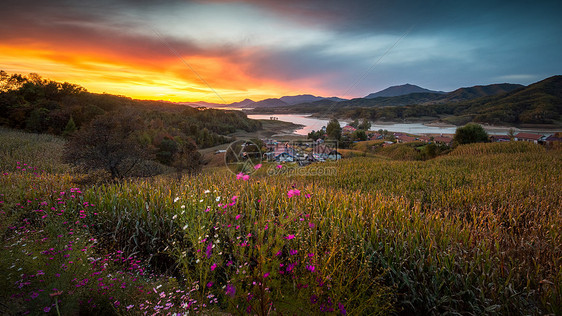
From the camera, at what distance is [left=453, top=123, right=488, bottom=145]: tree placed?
25547 mm

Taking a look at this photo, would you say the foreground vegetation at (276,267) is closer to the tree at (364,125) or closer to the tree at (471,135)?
the tree at (471,135)

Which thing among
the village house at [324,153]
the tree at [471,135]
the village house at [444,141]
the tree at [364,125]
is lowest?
the village house at [324,153]

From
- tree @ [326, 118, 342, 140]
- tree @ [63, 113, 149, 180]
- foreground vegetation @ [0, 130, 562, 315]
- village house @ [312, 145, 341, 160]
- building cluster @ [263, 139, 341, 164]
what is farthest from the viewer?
tree @ [326, 118, 342, 140]

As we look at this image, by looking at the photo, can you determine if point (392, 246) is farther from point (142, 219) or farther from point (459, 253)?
point (142, 219)

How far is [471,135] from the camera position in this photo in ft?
85.0

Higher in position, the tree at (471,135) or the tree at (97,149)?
the tree at (471,135)

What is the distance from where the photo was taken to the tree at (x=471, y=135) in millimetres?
25547

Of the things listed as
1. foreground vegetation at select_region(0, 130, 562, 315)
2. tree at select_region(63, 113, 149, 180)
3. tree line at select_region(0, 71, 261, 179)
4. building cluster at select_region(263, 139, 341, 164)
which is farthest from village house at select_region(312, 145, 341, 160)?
foreground vegetation at select_region(0, 130, 562, 315)

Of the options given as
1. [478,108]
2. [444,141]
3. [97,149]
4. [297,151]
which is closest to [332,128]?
[444,141]

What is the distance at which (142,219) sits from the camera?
12.8ft

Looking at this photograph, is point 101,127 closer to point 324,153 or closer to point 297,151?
point 297,151

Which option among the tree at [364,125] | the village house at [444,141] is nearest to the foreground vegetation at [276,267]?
the village house at [444,141]

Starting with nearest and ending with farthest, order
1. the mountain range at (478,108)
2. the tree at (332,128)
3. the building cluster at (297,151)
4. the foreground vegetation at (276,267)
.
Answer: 1. the foreground vegetation at (276,267)
2. the building cluster at (297,151)
3. the tree at (332,128)
4. the mountain range at (478,108)

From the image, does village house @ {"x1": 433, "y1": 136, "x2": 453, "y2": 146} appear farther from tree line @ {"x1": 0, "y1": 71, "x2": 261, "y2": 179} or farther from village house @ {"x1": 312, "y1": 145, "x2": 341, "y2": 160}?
tree line @ {"x1": 0, "y1": 71, "x2": 261, "y2": 179}
